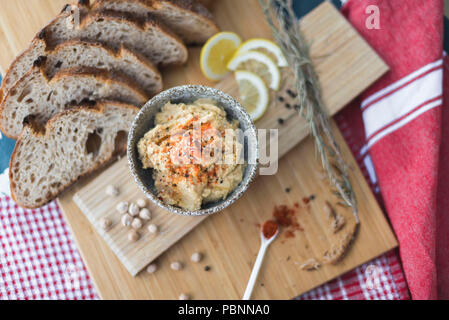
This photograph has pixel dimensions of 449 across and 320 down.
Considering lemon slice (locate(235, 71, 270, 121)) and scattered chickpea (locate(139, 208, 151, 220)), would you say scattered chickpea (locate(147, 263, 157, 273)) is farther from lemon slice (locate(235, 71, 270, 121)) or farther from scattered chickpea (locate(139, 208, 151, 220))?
lemon slice (locate(235, 71, 270, 121))

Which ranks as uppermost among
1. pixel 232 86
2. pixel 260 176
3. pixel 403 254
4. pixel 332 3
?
pixel 332 3

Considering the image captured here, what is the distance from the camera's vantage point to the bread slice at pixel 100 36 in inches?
75.7

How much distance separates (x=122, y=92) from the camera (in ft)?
6.77

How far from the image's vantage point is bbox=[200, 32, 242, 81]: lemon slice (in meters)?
2.10

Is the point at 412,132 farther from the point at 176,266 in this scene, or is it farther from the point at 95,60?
the point at 95,60

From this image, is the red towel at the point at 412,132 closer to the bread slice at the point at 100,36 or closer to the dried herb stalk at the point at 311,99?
the dried herb stalk at the point at 311,99

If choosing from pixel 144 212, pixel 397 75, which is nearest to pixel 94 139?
pixel 144 212

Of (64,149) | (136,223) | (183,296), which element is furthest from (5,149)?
(183,296)

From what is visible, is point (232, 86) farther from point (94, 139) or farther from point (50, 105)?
point (50, 105)

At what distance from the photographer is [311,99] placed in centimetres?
211

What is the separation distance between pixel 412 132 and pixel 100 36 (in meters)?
1.78

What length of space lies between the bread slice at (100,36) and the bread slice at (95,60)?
0.03 meters

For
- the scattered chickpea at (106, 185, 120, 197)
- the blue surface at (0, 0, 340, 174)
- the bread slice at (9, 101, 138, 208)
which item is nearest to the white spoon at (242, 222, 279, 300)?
the scattered chickpea at (106, 185, 120, 197)
